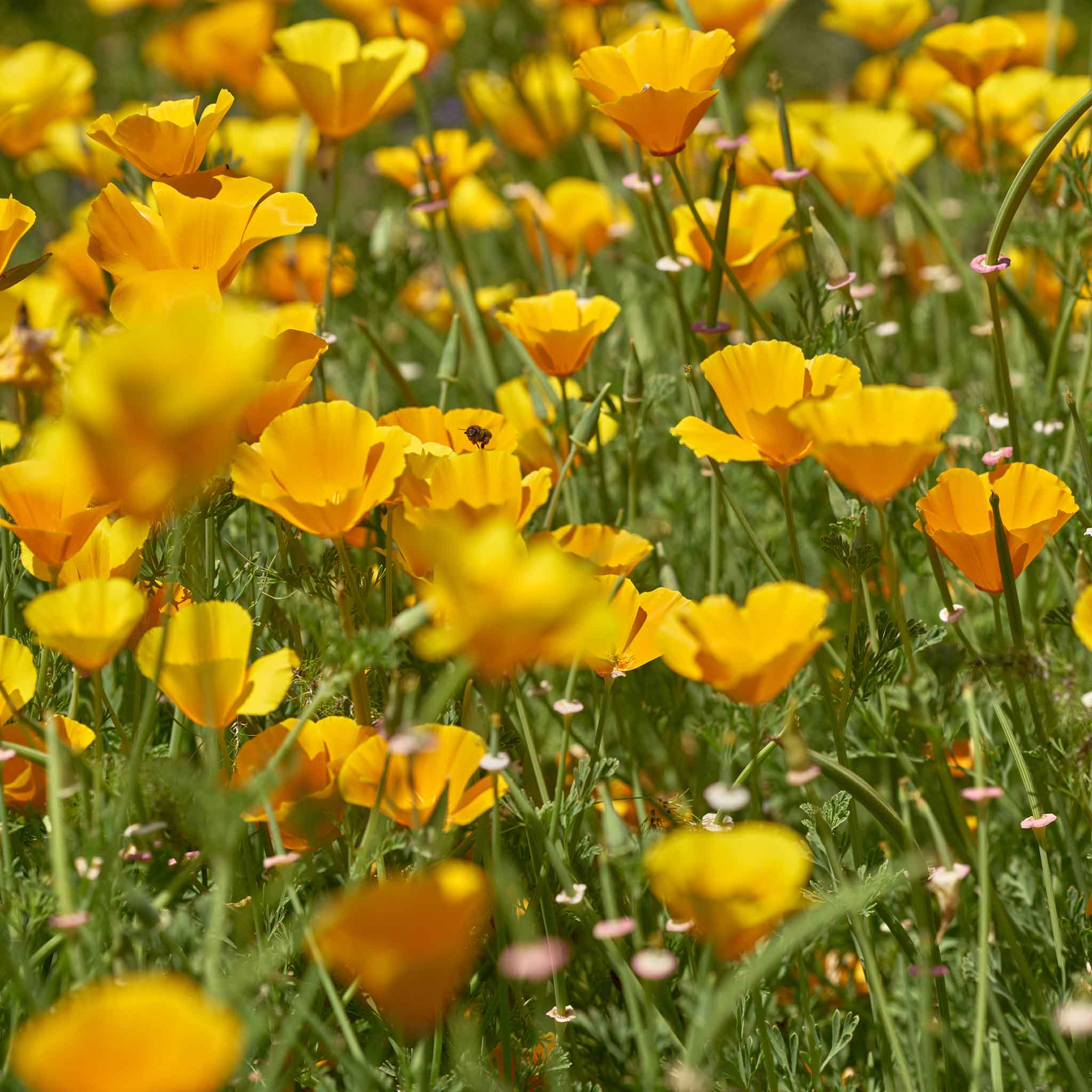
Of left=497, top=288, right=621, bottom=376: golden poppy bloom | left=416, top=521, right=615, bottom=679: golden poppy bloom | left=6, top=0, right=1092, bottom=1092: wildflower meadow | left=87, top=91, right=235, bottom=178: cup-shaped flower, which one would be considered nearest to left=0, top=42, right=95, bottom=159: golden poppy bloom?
left=6, top=0, right=1092, bottom=1092: wildflower meadow

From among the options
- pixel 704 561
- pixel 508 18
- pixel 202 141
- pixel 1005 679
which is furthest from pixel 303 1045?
pixel 508 18

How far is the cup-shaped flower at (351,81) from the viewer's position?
1.27m

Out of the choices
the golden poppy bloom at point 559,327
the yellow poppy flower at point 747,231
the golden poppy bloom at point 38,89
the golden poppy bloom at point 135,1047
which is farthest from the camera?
the golden poppy bloom at point 38,89

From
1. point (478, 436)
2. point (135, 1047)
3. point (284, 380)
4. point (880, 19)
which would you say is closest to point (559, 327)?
point (478, 436)

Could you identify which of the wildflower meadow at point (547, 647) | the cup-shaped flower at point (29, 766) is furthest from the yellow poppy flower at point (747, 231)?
the cup-shaped flower at point (29, 766)

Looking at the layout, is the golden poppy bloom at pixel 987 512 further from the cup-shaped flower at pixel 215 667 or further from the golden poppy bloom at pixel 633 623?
the cup-shaped flower at pixel 215 667

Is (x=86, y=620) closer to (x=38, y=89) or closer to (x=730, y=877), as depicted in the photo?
(x=730, y=877)

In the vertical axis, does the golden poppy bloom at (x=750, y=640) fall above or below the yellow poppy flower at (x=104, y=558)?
above

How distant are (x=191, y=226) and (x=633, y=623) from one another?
418mm

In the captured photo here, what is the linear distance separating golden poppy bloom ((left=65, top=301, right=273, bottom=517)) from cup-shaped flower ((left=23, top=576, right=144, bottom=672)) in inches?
8.4

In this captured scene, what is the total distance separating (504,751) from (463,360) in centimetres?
89

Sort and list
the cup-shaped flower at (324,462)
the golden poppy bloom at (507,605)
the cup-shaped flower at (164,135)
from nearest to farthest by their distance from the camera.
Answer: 1. the golden poppy bloom at (507,605)
2. the cup-shaped flower at (324,462)
3. the cup-shaped flower at (164,135)

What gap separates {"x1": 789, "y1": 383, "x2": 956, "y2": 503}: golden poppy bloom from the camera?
71cm

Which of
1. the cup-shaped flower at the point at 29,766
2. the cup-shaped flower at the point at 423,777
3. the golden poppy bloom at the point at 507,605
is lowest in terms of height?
the cup-shaped flower at the point at 29,766
